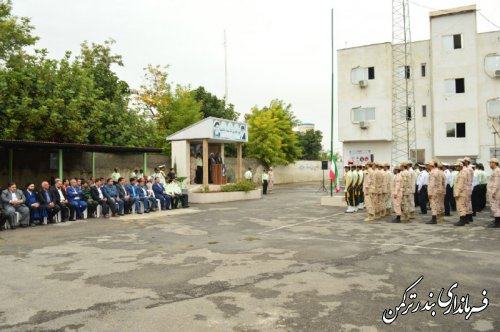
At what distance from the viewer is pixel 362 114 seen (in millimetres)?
32656

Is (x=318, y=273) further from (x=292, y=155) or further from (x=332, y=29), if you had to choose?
(x=292, y=155)

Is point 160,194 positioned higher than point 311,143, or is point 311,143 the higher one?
point 311,143

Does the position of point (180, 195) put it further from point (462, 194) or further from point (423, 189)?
point (462, 194)

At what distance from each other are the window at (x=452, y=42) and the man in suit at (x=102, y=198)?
25840mm

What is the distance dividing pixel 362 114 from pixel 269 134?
7925 millimetres

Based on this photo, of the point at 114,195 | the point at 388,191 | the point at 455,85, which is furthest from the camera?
the point at 455,85

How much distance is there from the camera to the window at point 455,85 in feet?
96.0

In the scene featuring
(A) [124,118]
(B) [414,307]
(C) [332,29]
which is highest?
(C) [332,29]

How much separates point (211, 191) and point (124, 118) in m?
9.40

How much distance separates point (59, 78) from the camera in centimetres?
2256

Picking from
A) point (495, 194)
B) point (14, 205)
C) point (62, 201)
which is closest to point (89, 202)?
point (62, 201)

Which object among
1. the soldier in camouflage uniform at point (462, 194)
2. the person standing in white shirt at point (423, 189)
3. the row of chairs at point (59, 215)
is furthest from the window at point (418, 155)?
the row of chairs at point (59, 215)

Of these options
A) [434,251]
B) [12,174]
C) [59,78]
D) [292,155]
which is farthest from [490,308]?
[292,155]

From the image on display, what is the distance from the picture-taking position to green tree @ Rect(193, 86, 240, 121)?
3791 cm
